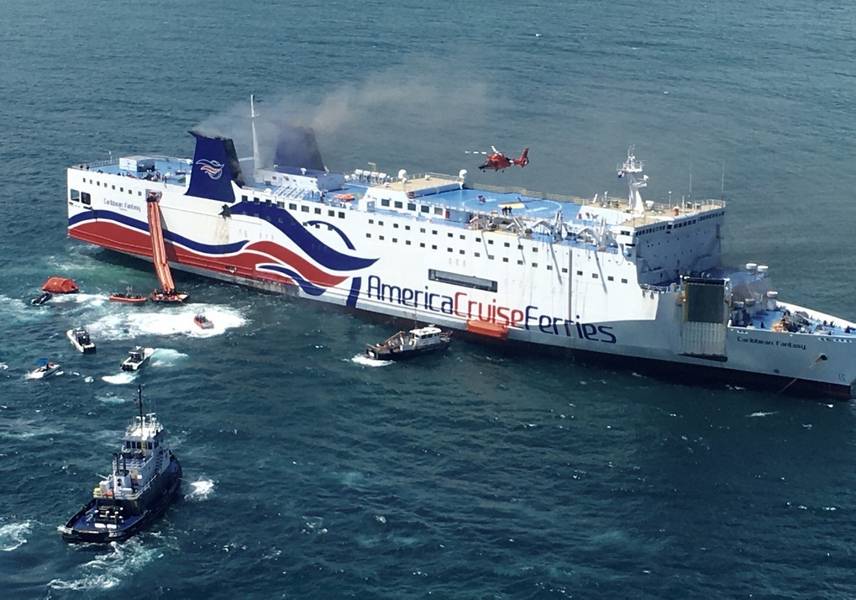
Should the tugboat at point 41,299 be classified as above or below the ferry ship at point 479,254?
below

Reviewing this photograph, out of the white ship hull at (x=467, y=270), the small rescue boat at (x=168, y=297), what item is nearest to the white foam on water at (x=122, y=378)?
the small rescue boat at (x=168, y=297)

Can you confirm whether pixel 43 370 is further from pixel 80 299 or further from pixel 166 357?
pixel 80 299

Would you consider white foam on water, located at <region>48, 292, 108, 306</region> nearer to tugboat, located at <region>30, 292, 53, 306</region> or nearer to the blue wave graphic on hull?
tugboat, located at <region>30, 292, 53, 306</region>

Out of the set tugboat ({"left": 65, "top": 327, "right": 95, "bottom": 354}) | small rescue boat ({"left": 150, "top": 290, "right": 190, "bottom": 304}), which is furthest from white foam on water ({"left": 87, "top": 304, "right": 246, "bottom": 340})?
tugboat ({"left": 65, "top": 327, "right": 95, "bottom": 354})

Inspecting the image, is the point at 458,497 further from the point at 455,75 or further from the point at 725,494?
the point at 455,75

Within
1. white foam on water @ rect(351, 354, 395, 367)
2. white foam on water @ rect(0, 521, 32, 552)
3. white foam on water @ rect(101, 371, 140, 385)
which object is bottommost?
white foam on water @ rect(0, 521, 32, 552)

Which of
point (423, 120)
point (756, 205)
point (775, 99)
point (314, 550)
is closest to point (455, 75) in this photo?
point (423, 120)

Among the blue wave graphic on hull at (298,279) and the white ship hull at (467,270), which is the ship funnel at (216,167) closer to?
the white ship hull at (467,270)
